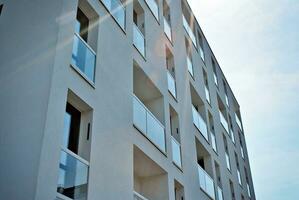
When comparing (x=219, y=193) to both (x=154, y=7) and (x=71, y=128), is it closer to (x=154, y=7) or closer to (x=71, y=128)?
(x=154, y=7)

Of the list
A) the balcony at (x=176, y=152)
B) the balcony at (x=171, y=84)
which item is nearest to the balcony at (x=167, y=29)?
the balcony at (x=171, y=84)

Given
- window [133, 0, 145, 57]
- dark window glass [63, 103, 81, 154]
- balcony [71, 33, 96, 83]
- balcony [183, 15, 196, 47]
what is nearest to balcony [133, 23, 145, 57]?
window [133, 0, 145, 57]

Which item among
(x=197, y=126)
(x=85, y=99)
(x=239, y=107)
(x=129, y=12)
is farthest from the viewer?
(x=239, y=107)

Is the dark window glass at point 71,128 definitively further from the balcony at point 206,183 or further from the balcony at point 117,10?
the balcony at point 206,183

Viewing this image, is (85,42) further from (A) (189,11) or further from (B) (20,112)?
(A) (189,11)

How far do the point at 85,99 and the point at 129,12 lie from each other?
219 inches

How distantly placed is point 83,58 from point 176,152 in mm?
5904

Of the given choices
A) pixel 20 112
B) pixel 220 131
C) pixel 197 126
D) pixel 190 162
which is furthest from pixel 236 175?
pixel 20 112

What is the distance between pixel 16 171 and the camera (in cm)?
752

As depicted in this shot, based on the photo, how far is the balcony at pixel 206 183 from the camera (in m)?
16.2

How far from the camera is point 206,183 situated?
16.8m

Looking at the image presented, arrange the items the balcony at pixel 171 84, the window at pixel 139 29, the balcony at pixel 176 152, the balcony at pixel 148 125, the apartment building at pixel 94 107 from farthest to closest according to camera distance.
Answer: the balcony at pixel 171 84, the balcony at pixel 176 152, the window at pixel 139 29, the balcony at pixel 148 125, the apartment building at pixel 94 107

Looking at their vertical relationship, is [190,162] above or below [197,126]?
below

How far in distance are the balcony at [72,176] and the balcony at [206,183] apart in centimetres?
834
